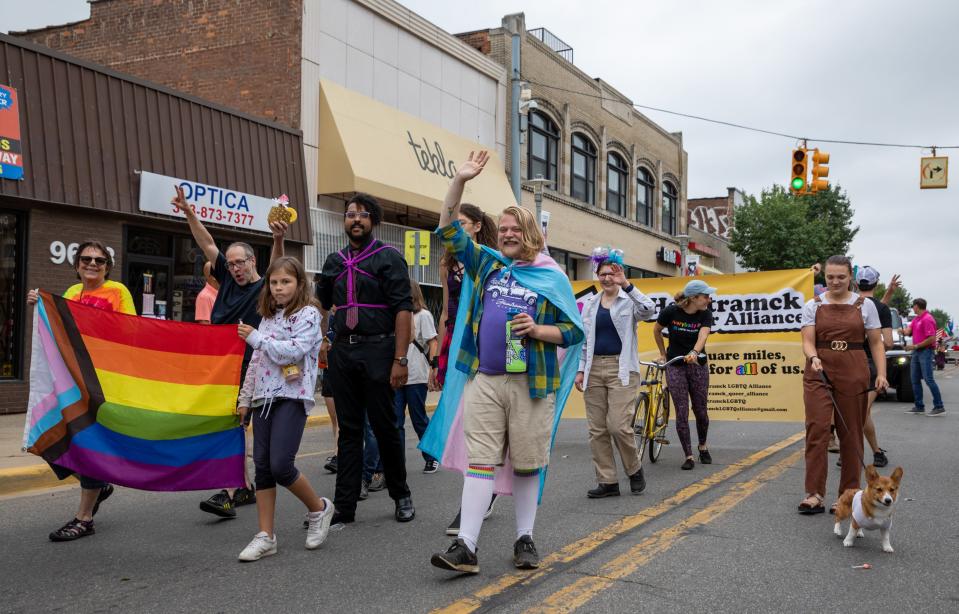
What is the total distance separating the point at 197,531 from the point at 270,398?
1.35 metres

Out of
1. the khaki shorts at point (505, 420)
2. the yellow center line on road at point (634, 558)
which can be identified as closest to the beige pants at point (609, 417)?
the yellow center line on road at point (634, 558)

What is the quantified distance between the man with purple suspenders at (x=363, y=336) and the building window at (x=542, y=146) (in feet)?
71.8

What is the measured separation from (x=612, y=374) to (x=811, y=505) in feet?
6.03

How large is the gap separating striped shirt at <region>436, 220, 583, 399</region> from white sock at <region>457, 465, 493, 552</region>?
1.62 feet

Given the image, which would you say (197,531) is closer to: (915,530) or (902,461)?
(915,530)

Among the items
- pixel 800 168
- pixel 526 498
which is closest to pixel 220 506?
pixel 526 498

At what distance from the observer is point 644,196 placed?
37.5m

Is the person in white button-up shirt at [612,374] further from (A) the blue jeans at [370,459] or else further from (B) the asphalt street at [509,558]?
(A) the blue jeans at [370,459]

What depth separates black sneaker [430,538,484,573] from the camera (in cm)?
433

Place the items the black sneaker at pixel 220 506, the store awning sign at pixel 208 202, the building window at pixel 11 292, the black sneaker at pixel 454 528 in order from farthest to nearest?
the store awning sign at pixel 208 202, the building window at pixel 11 292, the black sneaker at pixel 220 506, the black sneaker at pixel 454 528

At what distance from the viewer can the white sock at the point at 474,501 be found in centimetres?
448

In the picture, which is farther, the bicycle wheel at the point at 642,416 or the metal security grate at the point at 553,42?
the metal security grate at the point at 553,42

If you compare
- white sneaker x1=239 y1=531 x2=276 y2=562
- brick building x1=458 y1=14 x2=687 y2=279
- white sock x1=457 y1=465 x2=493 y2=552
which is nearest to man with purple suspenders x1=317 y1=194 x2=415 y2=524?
white sneaker x1=239 y1=531 x2=276 y2=562

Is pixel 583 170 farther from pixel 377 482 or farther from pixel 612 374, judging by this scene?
pixel 377 482
